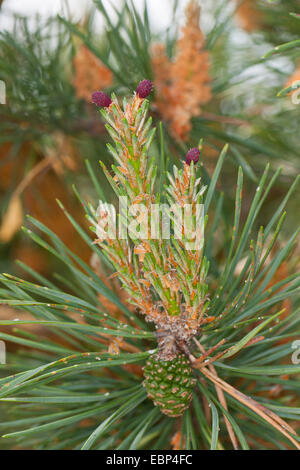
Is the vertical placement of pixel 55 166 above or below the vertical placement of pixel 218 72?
below

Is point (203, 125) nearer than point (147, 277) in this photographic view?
No

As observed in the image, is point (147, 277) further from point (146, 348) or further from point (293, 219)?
point (293, 219)

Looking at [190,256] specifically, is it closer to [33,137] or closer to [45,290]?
[45,290]

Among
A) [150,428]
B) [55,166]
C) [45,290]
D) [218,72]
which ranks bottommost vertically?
[150,428]

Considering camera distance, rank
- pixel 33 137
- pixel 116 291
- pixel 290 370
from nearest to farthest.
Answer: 1. pixel 290 370
2. pixel 116 291
3. pixel 33 137

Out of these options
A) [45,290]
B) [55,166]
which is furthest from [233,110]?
[45,290]

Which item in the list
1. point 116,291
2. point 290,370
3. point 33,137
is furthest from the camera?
point 33,137
